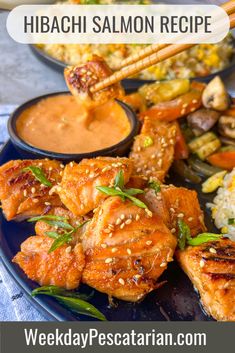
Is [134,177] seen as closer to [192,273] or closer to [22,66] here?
[192,273]

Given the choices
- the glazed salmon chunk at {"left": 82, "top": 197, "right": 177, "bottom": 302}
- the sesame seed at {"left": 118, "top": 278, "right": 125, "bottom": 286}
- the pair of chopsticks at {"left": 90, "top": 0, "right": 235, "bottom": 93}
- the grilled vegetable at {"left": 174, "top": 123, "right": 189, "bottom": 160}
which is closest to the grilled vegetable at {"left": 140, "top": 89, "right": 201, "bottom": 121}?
the grilled vegetable at {"left": 174, "top": 123, "right": 189, "bottom": 160}

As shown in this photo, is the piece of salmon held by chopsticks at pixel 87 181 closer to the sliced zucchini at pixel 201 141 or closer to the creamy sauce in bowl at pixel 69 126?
the creamy sauce in bowl at pixel 69 126

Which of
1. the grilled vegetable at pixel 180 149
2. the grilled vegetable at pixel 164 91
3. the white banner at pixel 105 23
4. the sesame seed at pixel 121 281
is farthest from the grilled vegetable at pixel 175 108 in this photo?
the sesame seed at pixel 121 281

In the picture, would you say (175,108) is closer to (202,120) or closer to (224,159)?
(202,120)

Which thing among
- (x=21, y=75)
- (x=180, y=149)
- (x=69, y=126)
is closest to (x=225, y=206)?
(x=180, y=149)

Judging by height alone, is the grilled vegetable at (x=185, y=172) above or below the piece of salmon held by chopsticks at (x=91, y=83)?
below

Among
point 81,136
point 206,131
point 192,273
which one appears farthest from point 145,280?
point 206,131
